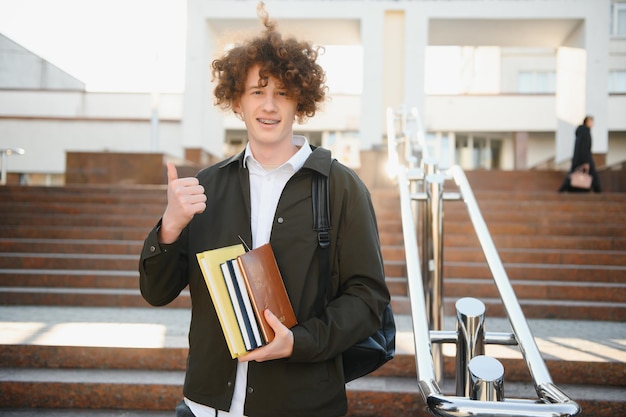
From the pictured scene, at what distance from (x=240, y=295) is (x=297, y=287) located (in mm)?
192

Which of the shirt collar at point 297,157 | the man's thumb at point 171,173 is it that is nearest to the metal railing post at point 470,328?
the shirt collar at point 297,157

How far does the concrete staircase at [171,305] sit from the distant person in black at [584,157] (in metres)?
1.82

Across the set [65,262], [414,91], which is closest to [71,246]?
[65,262]

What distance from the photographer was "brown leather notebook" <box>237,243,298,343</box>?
150cm

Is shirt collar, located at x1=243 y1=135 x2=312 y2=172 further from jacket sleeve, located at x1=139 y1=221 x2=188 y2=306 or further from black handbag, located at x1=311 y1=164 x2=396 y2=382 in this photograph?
jacket sleeve, located at x1=139 y1=221 x2=188 y2=306

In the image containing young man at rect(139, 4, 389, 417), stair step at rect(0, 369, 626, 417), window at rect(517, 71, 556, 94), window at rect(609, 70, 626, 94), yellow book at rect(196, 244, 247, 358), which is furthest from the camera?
window at rect(517, 71, 556, 94)

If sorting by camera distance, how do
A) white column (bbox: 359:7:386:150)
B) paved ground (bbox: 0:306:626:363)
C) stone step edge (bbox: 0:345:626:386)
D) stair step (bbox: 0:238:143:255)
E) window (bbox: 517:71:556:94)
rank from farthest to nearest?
window (bbox: 517:71:556:94) → white column (bbox: 359:7:386:150) → stair step (bbox: 0:238:143:255) → paved ground (bbox: 0:306:626:363) → stone step edge (bbox: 0:345:626:386)


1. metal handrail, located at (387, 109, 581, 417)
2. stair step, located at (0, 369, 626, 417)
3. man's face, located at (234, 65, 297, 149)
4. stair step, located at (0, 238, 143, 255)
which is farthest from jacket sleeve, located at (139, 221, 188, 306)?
stair step, located at (0, 238, 143, 255)

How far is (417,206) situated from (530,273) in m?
1.43

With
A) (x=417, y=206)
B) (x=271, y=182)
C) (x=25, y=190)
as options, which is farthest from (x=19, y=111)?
(x=271, y=182)

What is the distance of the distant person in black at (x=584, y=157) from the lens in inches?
387

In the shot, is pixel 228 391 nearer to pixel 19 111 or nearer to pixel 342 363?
pixel 342 363

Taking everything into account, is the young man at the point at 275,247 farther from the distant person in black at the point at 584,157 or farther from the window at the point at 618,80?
the window at the point at 618,80

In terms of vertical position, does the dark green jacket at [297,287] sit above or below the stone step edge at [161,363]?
above
